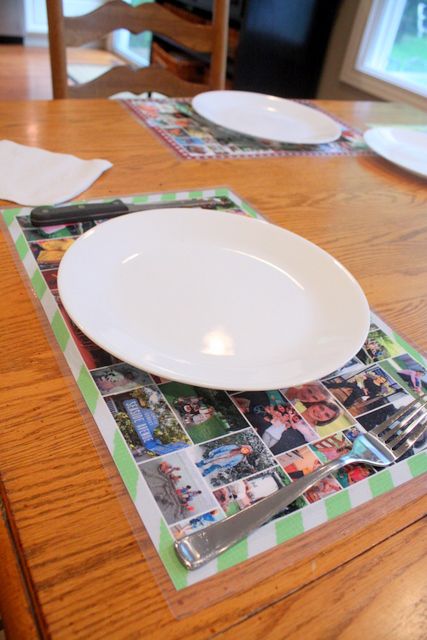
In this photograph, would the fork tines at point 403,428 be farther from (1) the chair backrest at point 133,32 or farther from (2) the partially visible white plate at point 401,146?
(1) the chair backrest at point 133,32

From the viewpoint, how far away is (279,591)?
0.32 m

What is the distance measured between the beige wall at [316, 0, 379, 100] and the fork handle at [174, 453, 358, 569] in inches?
100

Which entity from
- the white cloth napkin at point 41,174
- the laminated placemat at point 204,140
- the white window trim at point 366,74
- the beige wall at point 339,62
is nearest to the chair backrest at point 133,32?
the laminated placemat at point 204,140

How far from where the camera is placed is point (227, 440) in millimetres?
405

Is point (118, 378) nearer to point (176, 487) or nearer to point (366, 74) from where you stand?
point (176, 487)

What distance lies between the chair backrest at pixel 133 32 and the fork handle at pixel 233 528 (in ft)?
3.49

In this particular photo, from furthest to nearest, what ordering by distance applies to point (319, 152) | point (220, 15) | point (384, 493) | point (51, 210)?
point (220, 15) → point (319, 152) → point (51, 210) → point (384, 493)

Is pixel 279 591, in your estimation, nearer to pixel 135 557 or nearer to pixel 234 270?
pixel 135 557

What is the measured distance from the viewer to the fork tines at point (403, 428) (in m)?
0.43

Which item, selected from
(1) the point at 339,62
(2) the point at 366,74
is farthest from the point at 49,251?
(1) the point at 339,62

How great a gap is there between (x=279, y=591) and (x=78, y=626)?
125 millimetres

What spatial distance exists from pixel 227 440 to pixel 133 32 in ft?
3.56

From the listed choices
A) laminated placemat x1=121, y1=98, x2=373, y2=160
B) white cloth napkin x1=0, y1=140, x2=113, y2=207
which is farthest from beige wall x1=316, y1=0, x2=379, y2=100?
white cloth napkin x1=0, y1=140, x2=113, y2=207

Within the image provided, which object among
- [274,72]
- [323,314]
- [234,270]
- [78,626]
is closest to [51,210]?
[234,270]
